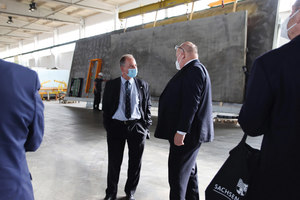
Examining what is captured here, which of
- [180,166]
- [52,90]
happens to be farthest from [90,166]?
[52,90]

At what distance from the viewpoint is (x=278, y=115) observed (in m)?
1.25

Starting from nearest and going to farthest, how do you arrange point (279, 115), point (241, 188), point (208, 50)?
point (279, 115) < point (241, 188) < point (208, 50)

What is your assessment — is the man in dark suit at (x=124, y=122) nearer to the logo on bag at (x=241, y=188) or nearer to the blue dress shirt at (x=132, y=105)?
the blue dress shirt at (x=132, y=105)

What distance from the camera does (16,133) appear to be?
4.41ft

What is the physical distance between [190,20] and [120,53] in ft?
13.0

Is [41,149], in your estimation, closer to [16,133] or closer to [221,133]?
[16,133]

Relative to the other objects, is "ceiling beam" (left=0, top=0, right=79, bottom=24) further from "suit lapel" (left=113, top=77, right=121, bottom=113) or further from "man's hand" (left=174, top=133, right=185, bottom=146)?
"man's hand" (left=174, top=133, right=185, bottom=146)

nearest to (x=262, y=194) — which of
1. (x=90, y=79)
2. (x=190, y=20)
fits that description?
(x=190, y=20)

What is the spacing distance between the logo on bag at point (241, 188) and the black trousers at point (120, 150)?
5.39 ft

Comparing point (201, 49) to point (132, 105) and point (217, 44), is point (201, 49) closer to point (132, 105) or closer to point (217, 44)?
point (217, 44)

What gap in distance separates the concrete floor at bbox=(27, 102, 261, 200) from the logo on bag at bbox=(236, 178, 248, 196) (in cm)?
176

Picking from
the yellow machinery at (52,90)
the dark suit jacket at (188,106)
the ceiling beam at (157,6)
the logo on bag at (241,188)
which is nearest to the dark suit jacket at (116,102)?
the dark suit jacket at (188,106)

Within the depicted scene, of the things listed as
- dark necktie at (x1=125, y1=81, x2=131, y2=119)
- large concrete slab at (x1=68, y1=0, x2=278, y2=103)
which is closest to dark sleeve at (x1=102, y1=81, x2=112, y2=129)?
dark necktie at (x1=125, y1=81, x2=131, y2=119)

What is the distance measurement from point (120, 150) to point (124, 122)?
0.36 metres
